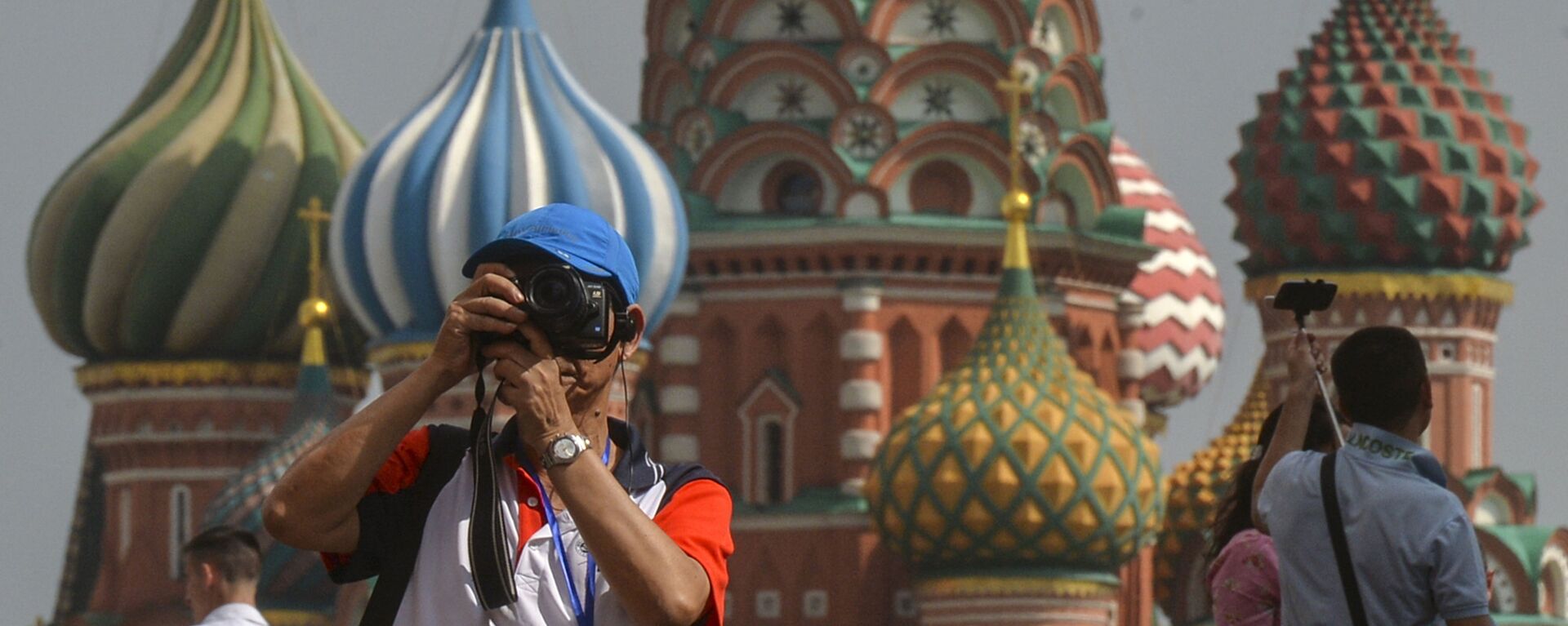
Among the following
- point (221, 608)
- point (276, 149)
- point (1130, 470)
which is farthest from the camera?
point (276, 149)

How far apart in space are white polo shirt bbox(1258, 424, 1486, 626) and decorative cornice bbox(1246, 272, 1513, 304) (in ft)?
98.8

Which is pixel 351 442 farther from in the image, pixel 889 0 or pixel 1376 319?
pixel 1376 319

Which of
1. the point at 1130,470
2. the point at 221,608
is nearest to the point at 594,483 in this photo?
the point at 221,608

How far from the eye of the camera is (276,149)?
37656 mm

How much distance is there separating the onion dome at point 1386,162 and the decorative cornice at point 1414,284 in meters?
0.10

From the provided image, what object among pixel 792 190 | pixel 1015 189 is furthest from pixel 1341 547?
pixel 792 190

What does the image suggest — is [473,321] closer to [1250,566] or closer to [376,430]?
[376,430]

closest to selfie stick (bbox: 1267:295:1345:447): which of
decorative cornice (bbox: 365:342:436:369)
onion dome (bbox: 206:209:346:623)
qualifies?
decorative cornice (bbox: 365:342:436:369)

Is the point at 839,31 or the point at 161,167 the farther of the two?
the point at 161,167

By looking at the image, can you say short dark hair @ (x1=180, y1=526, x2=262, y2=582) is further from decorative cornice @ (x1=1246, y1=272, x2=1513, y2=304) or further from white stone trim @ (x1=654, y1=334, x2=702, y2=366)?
decorative cornice @ (x1=1246, y1=272, x2=1513, y2=304)

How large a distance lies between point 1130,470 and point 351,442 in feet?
88.8

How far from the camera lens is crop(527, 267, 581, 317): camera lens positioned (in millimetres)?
5516

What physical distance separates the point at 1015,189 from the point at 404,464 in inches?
1114

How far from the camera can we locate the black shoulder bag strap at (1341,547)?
6512 mm
